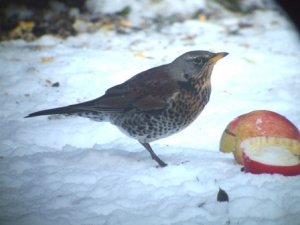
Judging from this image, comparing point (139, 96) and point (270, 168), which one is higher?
point (139, 96)

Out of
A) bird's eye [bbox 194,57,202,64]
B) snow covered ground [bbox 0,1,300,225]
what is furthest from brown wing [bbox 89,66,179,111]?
snow covered ground [bbox 0,1,300,225]

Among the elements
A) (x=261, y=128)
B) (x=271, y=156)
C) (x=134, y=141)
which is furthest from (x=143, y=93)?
(x=271, y=156)

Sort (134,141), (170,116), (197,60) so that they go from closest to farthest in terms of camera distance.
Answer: (170,116), (197,60), (134,141)

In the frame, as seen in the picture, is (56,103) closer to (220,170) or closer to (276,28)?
(220,170)

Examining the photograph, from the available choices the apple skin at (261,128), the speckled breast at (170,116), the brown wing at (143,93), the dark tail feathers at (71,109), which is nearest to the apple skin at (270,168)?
the apple skin at (261,128)

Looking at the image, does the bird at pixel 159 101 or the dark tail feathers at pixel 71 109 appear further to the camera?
the dark tail feathers at pixel 71 109

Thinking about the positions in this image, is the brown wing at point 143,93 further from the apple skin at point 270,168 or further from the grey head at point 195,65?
the apple skin at point 270,168

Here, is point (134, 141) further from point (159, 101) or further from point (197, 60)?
point (197, 60)

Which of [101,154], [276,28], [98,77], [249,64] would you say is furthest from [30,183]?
[276,28]
